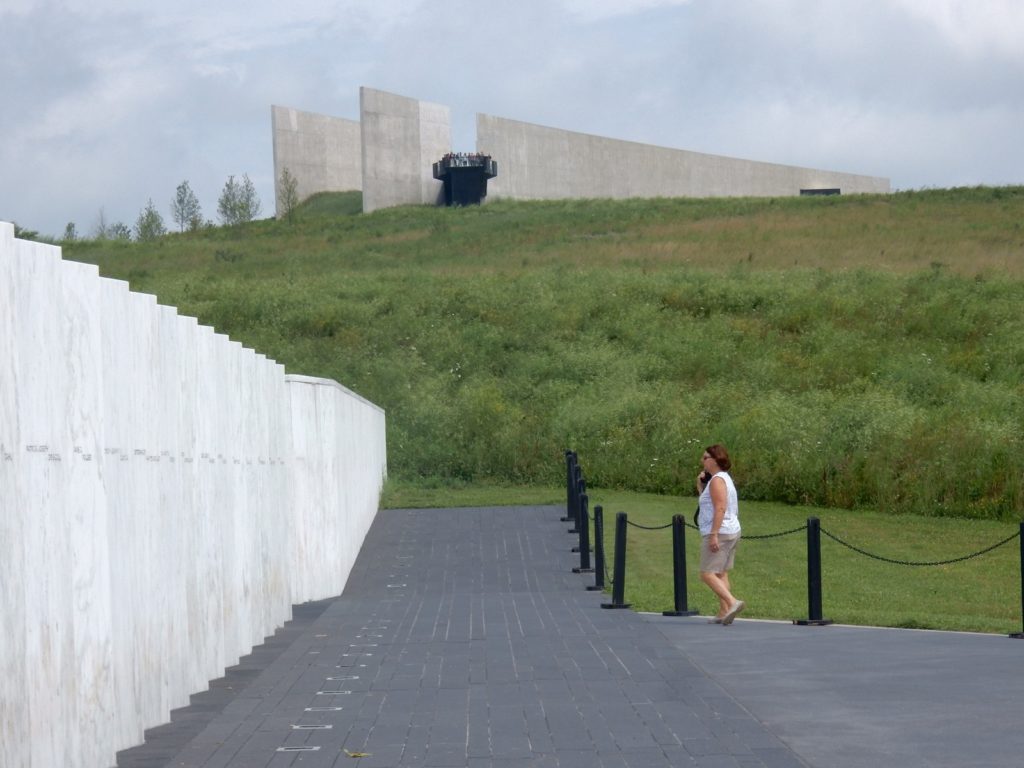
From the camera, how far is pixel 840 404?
105 ft

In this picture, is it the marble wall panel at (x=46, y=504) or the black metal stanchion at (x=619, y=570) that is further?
the black metal stanchion at (x=619, y=570)

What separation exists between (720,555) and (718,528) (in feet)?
0.97

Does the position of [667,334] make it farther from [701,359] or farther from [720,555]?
[720,555]

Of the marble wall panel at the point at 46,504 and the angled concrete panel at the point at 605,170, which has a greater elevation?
the angled concrete panel at the point at 605,170

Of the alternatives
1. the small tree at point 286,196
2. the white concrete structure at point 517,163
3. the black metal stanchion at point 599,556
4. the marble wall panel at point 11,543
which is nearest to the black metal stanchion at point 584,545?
the black metal stanchion at point 599,556

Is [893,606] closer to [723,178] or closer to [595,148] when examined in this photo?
[595,148]

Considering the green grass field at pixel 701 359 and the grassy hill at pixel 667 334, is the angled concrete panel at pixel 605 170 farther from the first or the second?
the green grass field at pixel 701 359

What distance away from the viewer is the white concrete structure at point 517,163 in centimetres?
7081

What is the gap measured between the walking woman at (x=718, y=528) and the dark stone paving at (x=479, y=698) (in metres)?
0.41

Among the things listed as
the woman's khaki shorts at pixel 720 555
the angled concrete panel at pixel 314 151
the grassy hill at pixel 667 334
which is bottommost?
the woman's khaki shorts at pixel 720 555

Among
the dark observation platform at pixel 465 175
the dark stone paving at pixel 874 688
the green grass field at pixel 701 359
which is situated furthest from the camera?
the dark observation platform at pixel 465 175

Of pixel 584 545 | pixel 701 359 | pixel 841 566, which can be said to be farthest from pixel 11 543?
pixel 701 359

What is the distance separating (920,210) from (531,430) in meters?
40.3

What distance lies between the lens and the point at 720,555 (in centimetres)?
1398
